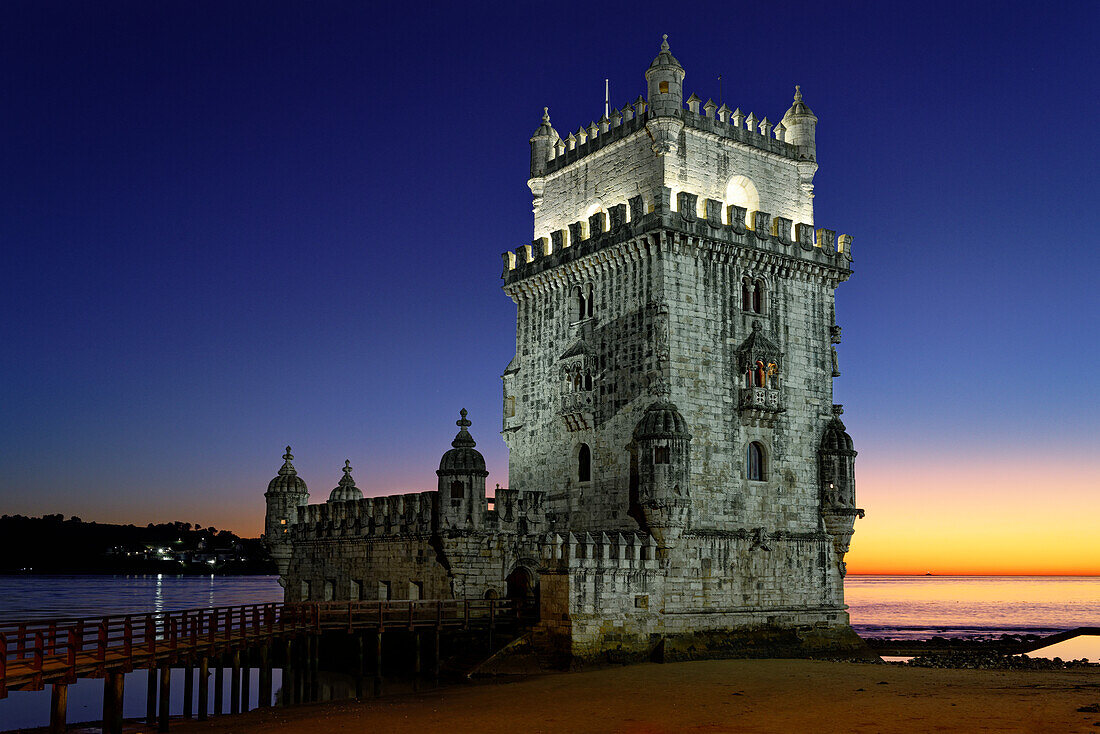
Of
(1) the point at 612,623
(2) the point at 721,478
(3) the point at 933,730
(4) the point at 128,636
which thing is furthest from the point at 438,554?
(3) the point at 933,730

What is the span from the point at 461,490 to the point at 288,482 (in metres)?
15.7

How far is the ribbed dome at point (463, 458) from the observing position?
1623 inches

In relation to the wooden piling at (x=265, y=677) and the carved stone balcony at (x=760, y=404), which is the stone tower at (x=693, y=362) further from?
the wooden piling at (x=265, y=677)

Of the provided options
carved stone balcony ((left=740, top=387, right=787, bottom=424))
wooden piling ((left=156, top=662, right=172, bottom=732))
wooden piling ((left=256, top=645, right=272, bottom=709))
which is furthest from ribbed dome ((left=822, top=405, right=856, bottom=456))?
wooden piling ((left=156, top=662, right=172, bottom=732))

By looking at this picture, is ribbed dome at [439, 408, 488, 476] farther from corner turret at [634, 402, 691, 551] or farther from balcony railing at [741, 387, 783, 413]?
balcony railing at [741, 387, 783, 413]

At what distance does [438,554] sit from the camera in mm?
41750

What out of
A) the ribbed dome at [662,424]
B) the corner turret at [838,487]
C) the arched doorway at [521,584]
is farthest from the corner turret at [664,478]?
the corner turret at [838,487]

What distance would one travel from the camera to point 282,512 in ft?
175

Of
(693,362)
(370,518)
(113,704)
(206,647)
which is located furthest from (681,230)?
(113,704)

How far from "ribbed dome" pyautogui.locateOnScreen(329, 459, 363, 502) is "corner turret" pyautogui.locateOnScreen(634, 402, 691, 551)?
2516cm

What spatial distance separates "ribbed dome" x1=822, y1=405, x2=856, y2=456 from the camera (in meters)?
42.5

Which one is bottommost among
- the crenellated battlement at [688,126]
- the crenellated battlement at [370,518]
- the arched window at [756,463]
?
the crenellated battlement at [370,518]

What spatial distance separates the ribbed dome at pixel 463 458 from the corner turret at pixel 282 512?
14.8 m

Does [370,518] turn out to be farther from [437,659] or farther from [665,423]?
[665,423]
